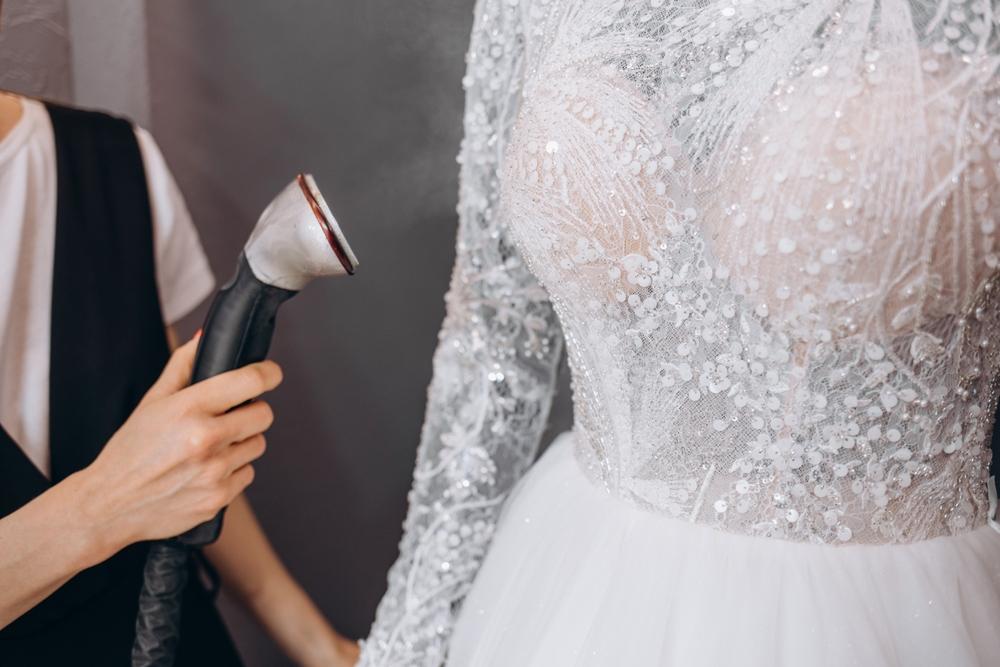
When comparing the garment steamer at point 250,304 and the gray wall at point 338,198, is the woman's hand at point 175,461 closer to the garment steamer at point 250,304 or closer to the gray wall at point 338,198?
the garment steamer at point 250,304

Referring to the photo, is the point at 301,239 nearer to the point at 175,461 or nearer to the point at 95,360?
the point at 175,461

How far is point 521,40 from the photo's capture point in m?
0.70

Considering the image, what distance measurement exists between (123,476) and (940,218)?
0.57m

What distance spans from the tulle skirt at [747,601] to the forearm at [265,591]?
0.29 metres

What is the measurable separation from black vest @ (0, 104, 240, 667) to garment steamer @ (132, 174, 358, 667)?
4.4 inches

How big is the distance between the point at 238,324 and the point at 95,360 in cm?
24

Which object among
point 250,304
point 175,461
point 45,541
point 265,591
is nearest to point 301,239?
point 250,304

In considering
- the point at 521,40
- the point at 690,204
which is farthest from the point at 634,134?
the point at 521,40

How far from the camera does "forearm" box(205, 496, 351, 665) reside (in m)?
0.88

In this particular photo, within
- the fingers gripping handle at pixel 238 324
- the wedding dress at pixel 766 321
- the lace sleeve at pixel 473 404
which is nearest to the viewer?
the wedding dress at pixel 766 321

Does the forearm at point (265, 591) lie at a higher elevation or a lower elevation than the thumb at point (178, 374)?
lower


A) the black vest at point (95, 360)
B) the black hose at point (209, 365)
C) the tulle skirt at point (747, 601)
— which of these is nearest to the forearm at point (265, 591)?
the black vest at point (95, 360)

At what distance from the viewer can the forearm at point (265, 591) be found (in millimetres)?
875

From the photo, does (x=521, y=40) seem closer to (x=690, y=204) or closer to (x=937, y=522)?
(x=690, y=204)
